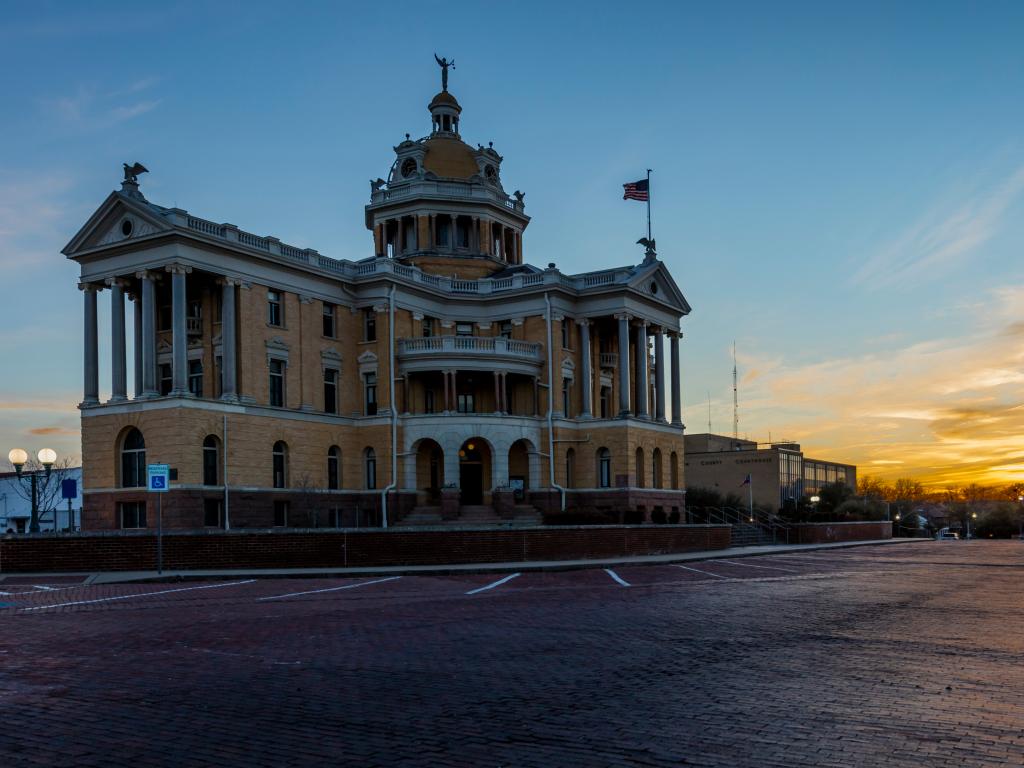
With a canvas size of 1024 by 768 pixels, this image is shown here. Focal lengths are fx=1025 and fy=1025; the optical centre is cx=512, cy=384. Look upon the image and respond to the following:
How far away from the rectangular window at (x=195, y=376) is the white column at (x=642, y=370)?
81.8 feet

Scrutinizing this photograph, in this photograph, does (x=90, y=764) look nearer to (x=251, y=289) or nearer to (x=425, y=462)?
(x=251, y=289)

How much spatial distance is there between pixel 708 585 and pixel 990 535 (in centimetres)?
9517

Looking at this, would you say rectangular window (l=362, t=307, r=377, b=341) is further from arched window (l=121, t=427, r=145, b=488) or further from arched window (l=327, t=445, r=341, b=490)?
arched window (l=121, t=427, r=145, b=488)

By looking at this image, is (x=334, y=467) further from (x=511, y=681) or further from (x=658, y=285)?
(x=511, y=681)

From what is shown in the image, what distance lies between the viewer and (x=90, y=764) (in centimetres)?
768

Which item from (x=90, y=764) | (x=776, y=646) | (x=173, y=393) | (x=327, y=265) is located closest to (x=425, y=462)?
(x=327, y=265)

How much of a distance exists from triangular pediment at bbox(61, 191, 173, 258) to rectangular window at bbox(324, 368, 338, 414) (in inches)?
491

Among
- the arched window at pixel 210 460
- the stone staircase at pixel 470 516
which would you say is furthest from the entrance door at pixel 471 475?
the arched window at pixel 210 460

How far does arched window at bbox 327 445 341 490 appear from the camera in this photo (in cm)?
5356

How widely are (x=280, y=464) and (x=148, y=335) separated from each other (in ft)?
29.7

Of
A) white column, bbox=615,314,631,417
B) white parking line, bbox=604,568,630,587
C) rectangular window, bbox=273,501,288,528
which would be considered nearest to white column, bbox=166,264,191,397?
rectangular window, bbox=273,501,288,528

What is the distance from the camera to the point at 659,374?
63.7 meters

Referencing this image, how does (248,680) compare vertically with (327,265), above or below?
below

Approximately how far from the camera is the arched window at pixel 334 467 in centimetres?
5356
